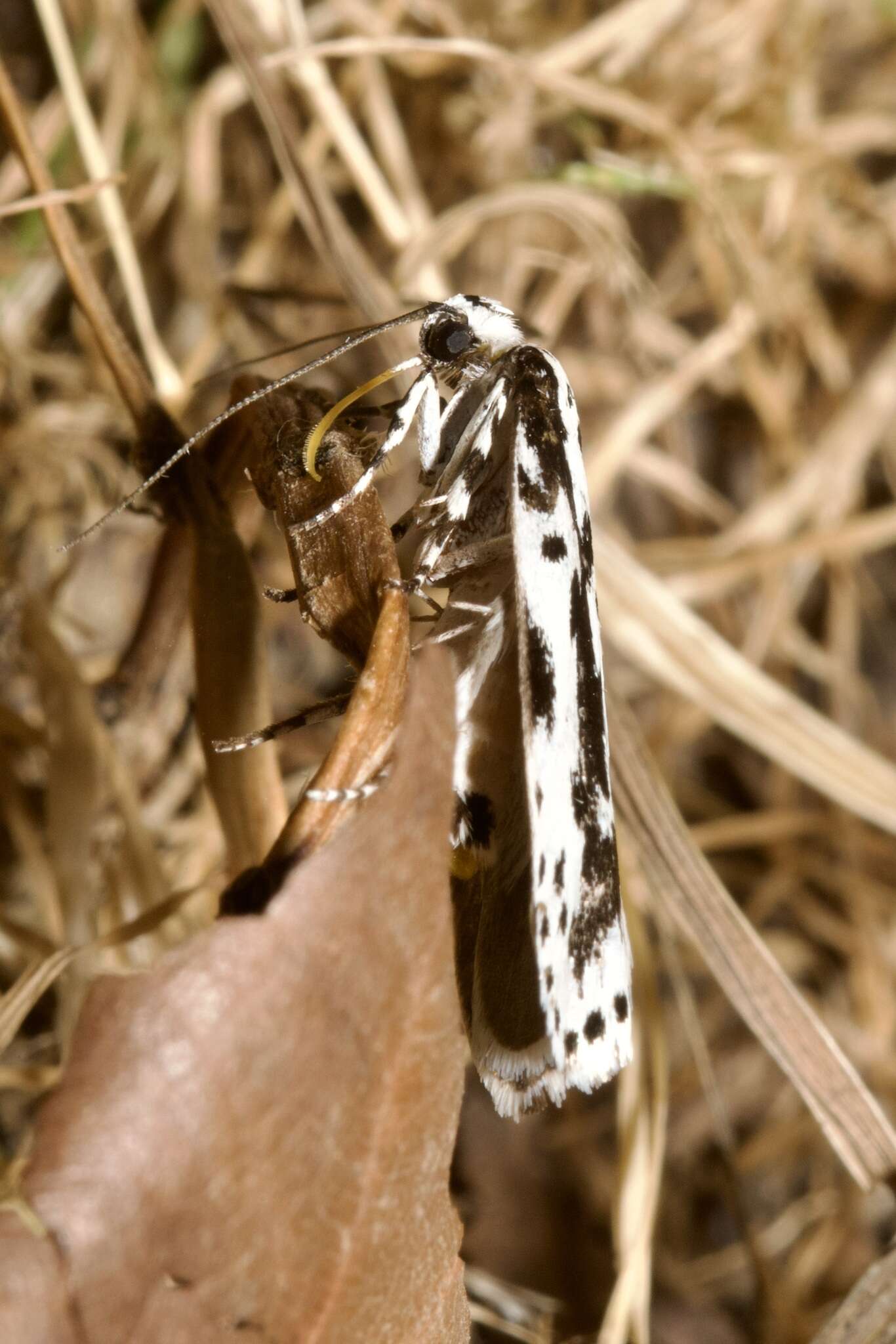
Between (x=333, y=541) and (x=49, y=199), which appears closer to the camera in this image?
(x=333, y=541)

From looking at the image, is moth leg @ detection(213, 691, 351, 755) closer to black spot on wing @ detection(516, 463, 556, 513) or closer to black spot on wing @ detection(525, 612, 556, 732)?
black spot on wing @ detection(525, 612, 556, 732)

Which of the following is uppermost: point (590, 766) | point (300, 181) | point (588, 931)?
point (300, 181)

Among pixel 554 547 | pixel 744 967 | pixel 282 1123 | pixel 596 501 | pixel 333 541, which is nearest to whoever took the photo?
pixel 282 1123

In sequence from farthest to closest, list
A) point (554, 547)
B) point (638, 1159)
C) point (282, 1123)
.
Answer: point (638, 1159), point (554, 547), point (282, 1123)

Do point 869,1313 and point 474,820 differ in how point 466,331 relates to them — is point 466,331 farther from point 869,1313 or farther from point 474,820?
point 869,1313

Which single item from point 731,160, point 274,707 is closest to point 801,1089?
point 274,707

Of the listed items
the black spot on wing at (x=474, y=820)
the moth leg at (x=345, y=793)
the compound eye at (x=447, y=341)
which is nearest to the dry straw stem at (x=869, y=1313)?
the black spot on wing at (x=474, y=820)

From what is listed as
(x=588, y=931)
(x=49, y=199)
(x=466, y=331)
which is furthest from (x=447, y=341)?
(x=588, y=931)
